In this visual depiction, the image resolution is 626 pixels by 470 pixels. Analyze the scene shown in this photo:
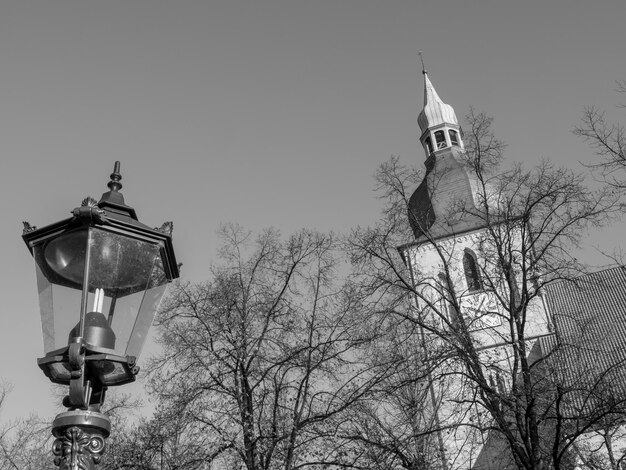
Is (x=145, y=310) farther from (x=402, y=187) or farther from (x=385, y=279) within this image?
(x=402, y=187)

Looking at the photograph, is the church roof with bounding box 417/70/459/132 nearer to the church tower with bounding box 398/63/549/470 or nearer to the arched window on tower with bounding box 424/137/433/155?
the arched window on tower with bounding box 424/137/433/155

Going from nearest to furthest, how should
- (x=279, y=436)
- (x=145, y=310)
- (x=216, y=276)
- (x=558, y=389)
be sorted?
(x=145, y=310) < (x=558, y=389) < (x=279, y=436) < (x=216, y=276)

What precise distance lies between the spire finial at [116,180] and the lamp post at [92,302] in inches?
11.2

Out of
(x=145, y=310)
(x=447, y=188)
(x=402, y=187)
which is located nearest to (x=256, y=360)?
(x=402, y=187)

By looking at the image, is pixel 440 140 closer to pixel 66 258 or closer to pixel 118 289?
pixel 118 289

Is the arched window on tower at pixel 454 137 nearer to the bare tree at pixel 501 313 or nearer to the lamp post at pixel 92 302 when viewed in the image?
the bare tree at pixel 501 313

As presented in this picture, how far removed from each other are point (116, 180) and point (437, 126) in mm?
29387

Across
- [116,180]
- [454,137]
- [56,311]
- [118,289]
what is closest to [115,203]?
[116,180]

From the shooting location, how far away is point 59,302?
10.7 ft

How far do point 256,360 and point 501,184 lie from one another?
19.5 feet

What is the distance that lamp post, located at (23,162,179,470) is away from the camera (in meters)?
3.03

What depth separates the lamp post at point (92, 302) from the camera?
9.93 feet

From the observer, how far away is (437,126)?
31.9 meters

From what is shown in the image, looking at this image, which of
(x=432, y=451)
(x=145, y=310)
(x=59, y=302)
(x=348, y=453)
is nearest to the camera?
(x=59, y=302)
